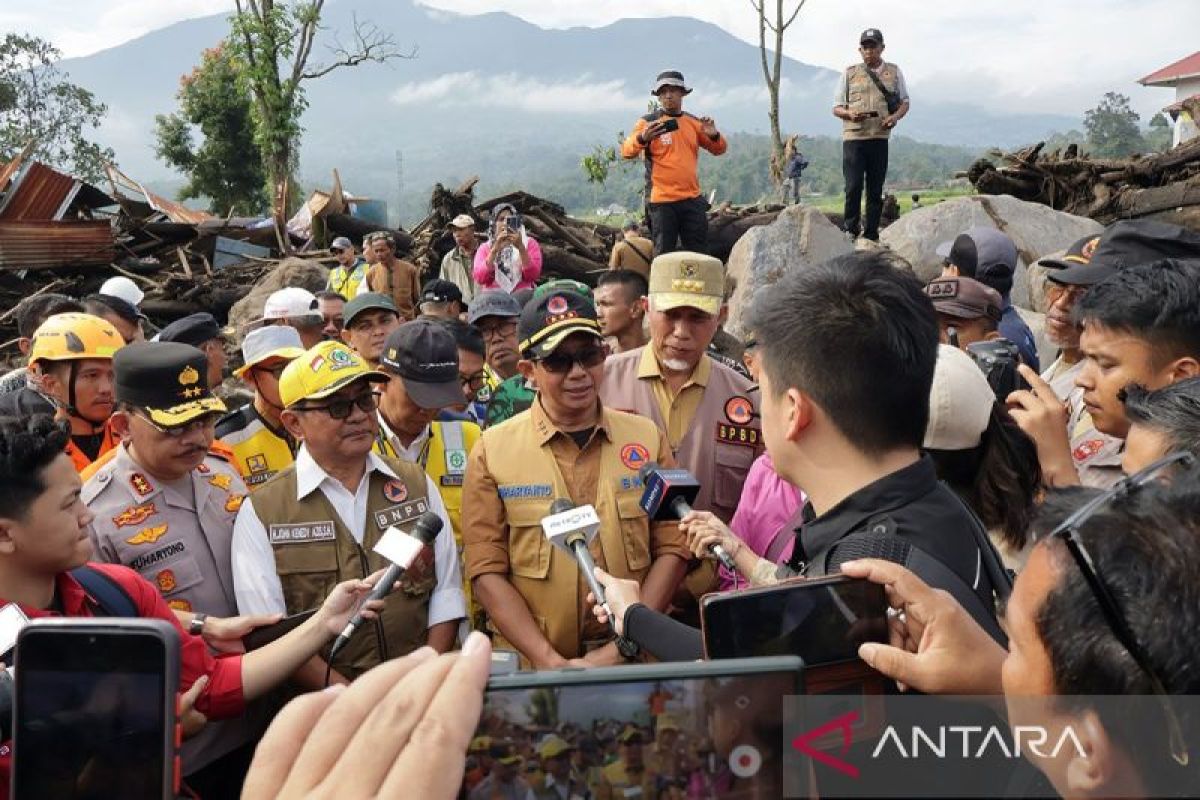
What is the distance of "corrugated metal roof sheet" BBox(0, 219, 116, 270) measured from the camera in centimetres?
1508

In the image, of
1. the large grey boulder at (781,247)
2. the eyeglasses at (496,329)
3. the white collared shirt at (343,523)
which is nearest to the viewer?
the white collared shirt at (343,523)

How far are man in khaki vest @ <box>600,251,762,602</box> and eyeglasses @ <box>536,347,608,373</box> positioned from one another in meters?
0.74

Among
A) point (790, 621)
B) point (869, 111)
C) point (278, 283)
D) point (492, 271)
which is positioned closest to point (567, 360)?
point (790, 621)

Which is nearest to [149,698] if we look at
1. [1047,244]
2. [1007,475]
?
[1007,475]

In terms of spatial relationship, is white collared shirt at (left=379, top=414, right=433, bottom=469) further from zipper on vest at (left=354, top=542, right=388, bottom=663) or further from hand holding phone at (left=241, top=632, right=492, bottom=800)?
hand holding phone at (left=241, top=632, right=492, bottom=800)

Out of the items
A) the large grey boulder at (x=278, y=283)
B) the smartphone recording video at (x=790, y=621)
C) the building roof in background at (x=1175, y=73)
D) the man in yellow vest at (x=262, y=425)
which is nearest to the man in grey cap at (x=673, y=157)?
the man in yellow vest at (x=262, y=425)

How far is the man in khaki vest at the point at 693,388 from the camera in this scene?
165 inches

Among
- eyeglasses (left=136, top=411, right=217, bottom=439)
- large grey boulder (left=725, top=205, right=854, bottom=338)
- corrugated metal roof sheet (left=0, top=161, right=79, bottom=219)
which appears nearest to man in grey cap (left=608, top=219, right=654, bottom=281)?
large grey boulder (left=725, top=205, right=854, bottom=338)

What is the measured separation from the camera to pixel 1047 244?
35.3 ft

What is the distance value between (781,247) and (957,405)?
26.7ft

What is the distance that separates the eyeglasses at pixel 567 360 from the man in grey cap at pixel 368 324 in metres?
2.63

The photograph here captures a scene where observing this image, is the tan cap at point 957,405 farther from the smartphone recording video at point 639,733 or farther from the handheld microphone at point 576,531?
the smartphone recording video at point 639,733

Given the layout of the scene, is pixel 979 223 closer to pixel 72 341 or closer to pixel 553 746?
pixel 72 341

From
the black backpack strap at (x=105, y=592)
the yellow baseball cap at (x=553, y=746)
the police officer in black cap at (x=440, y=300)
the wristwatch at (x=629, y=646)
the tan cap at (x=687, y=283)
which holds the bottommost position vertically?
the wristwatch at (x=629, y=646)
